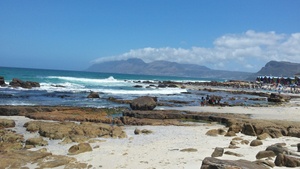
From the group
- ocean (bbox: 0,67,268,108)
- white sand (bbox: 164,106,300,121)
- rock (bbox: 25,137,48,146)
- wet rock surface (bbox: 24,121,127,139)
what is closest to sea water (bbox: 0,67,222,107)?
ocean (bbox: 0,67,268,108)

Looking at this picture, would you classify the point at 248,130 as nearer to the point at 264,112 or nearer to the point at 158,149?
the point at 158,149

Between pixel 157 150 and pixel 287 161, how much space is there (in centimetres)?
427

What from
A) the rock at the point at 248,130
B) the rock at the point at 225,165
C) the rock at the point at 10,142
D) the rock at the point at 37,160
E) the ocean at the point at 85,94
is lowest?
the ocean at the point at 85,94

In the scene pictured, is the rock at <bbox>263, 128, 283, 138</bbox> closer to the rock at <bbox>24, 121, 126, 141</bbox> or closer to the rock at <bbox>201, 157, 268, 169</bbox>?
the rock at <bbox>24, 121, 126, 141</bbox>

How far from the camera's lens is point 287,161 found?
7.70m

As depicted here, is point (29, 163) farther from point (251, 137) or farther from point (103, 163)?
point (251, 137)

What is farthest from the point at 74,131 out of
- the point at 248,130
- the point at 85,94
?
the point at 85,94

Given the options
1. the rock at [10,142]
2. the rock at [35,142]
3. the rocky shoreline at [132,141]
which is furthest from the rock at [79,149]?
the rock at [10,142]

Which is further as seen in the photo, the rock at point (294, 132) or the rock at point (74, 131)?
the rock at point (294, 132)

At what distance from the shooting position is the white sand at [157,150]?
346 inches

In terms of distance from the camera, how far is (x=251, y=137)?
13.1m

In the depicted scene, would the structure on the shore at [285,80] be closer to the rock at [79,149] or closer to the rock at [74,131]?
the rock at [74,131]

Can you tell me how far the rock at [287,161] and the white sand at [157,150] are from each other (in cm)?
104

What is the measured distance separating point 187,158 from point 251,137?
5076 mm
